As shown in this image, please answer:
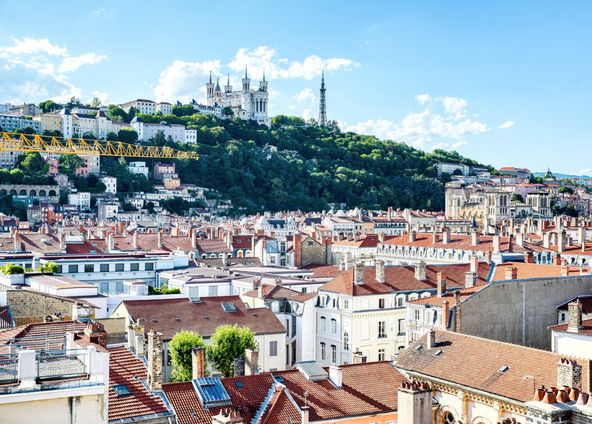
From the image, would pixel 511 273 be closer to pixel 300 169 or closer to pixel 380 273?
pixel 380 273

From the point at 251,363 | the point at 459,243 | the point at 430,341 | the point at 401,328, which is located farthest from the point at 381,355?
the point at 459,243

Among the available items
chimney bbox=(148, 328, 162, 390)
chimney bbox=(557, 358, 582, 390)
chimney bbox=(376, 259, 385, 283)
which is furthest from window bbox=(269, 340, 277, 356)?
chimney bbox=(557, 358, 582, 390)

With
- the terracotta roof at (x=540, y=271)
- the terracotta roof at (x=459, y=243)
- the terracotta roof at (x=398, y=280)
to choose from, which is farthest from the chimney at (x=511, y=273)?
the terracotta roof at (x=459, y=243)

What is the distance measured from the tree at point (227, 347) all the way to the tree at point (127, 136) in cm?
14377

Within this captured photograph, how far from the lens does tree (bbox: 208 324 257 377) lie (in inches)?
1088

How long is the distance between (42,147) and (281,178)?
4868cm

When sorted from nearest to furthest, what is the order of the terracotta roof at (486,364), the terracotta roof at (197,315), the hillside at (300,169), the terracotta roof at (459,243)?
the terracotta roof at (486,364) → the terracotta roof at (197,315) → the terracotta roof at (459,243) → the hillside at (300,169)

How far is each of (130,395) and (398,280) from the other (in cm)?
2410

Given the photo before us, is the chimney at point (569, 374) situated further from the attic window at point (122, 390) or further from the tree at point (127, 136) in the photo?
the tree at point (127, 136)

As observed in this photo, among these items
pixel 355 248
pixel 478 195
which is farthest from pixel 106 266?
pixel 478 195

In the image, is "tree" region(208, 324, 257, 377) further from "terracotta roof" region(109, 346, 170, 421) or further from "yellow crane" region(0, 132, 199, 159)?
"yellow crane" region(0, 132, 199, 159)

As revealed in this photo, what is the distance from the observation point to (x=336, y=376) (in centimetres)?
1980

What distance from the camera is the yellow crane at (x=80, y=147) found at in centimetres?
14425

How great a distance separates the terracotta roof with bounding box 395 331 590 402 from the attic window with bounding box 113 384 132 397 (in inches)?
350
